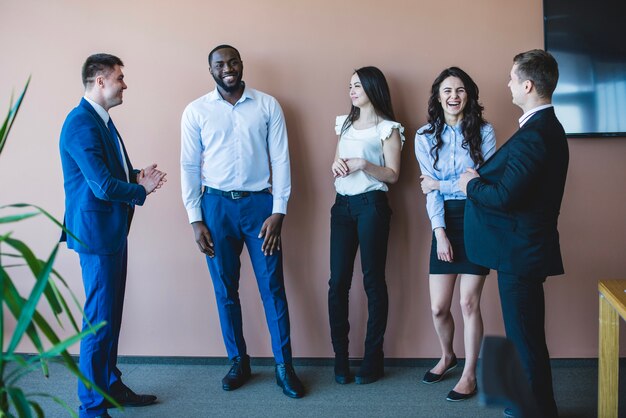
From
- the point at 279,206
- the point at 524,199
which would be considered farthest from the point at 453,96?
the point at 279,206

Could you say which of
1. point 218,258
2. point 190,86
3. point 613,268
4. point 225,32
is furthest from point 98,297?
point 613,268

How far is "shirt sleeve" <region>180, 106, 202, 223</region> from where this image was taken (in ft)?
10.6

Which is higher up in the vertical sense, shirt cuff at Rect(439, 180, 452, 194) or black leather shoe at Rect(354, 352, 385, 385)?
shirt cuff at Rect(439, 180, 452, 194)

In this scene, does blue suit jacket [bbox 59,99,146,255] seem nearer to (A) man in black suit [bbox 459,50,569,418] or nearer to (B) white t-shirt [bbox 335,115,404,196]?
(B) white t-shirt [bbox 335,115,404,196]

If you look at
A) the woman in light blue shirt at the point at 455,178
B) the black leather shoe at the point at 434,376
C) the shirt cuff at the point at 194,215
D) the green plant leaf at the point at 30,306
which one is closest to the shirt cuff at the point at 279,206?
the shirt cuff at the point at 194,215

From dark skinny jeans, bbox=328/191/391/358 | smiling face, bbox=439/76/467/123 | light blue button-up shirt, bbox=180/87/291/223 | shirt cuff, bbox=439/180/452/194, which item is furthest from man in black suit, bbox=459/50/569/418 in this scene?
light blue button-up shirt, bbox=180/87/291/223

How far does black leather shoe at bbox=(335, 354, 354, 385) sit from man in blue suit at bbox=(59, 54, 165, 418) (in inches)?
46.5

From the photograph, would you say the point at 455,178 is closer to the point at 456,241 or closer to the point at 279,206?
the point at 456,241

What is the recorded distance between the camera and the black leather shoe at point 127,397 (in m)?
3.06

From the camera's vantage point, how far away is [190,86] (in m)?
3.53

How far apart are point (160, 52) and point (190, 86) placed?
0.86 feet

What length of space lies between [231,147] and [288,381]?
126 centimetres

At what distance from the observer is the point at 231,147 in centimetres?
322

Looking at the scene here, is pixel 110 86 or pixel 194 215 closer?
pixel 110 86
